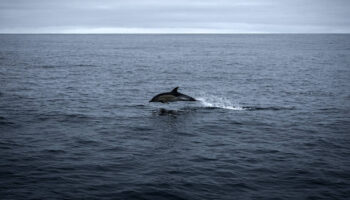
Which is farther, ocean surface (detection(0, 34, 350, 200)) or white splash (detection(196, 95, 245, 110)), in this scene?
white splash (detection(196, 95, 245, 110))

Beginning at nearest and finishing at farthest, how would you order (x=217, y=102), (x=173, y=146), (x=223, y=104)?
1. (x=173, y=146)
2. (x=223, y=104)
3. (x=217, y=102)

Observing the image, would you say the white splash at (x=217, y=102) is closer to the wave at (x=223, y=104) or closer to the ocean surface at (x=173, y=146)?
the wave at (x=223, y=104)

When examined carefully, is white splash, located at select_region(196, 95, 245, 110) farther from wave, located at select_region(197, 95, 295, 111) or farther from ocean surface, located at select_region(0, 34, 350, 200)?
ocean surface, located at select_region(0, 34, 350, 200)

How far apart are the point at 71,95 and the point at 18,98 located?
17.3 ft

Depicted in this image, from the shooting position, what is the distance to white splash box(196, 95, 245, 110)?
31.3 m

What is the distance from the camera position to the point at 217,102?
3362 cm

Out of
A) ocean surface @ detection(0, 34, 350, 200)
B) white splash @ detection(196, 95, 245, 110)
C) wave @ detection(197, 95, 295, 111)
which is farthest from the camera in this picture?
white splash @ detection(196, 95, 245, 110)

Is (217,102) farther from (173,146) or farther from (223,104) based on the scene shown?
(173,146)

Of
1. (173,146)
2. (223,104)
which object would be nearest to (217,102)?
(223,104)

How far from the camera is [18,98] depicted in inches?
1336

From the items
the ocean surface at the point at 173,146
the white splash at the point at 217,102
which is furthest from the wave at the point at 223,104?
the ocean surface at the point at 173,146

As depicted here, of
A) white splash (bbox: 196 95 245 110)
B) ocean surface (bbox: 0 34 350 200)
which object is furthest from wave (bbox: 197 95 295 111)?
ocean surface (bbox: 0 34 350 200)

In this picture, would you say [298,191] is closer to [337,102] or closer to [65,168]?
[65,168]

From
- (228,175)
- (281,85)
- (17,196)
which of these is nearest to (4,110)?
(17,196)
